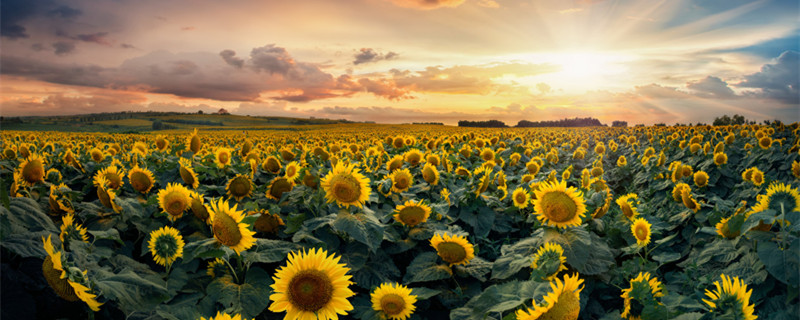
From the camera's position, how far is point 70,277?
210cm

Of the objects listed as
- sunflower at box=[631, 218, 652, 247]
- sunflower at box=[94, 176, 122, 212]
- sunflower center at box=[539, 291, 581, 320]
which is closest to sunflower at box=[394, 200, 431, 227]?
sunflower center at box=[539, 291, 581, 320]

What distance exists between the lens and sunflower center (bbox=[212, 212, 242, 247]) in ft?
8.93

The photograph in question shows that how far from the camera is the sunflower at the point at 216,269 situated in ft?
10.1

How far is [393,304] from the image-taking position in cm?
291

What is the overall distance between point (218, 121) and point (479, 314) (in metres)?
97.6

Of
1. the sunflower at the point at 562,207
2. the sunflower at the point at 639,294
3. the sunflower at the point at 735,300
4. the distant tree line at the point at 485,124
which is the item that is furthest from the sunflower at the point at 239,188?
the distant tree line at the point at 485,124

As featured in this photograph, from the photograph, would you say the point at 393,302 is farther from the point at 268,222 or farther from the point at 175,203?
the point at 175,203

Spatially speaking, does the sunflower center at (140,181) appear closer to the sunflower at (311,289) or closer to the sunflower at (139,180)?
the sunflower at (139,180)

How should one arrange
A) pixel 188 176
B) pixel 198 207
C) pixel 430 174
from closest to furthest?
pixel 198 207, pixel 188 176, pixel 430 174

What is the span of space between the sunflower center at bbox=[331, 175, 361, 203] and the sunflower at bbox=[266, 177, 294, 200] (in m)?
1.12

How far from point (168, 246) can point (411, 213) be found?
2.08 m

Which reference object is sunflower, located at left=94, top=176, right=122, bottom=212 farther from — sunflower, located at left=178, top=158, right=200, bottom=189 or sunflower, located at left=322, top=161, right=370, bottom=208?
sunflower, located at left=322, top=161, right=370, bottom=208

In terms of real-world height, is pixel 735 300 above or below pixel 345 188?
below

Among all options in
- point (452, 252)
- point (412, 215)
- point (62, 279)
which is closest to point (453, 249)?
point (452, 252)
